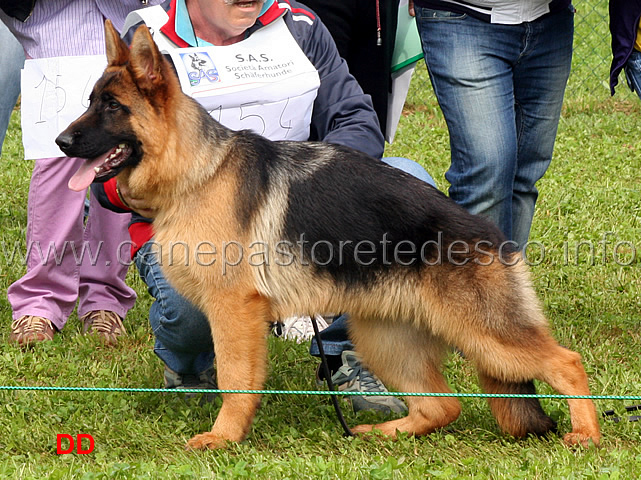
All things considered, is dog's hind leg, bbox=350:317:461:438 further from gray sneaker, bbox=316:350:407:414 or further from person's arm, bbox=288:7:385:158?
person's arm, bbox=288:7:385:158

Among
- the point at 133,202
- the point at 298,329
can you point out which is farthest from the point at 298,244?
the point at 298,329

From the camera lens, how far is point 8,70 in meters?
4.76

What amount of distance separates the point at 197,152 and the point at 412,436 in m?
1.46

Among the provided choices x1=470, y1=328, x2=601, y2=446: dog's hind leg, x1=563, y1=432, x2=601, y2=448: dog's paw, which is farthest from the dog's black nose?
x1=563, y1=432, x2=601, y2=448: dog's paw

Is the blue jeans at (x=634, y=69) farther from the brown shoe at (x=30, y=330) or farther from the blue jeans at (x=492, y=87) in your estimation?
the brown shoe at (x=30, y=330)

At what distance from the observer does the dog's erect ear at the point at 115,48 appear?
3089 mm

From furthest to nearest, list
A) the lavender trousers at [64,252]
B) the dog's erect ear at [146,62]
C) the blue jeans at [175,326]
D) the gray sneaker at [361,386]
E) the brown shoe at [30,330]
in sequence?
the lavender trousers at [64,252] < the brown shoe at [30,330] < the gray sneaker at [361,386] < the blue jeans at [175,326] < the dog's erect ear at [146,62]

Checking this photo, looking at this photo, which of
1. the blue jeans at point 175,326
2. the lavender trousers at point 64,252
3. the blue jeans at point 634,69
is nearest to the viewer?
the blue jeans at point 175,326

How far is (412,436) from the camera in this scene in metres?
3.43

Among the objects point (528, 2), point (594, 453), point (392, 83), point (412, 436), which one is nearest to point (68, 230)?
point (392, 83)

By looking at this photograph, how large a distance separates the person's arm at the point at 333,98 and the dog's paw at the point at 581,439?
1.47 m

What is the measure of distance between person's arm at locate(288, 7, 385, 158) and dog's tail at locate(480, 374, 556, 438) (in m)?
1.20

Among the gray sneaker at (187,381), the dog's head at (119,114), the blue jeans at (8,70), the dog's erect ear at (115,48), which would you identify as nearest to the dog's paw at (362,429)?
the gray sneaker at (187,381)

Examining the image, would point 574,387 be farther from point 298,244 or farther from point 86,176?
point 86,176
